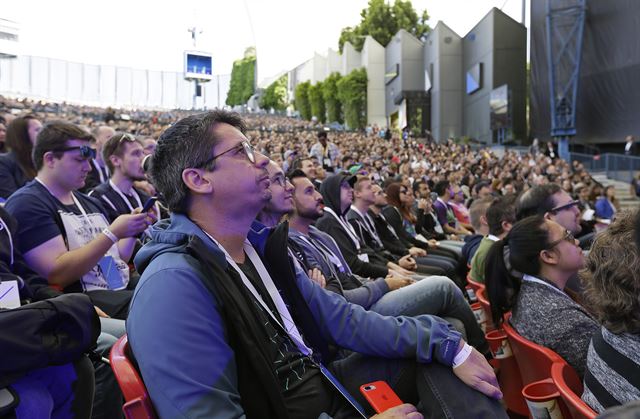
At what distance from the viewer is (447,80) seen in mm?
32906

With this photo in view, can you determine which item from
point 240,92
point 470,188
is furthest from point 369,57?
point 240,92

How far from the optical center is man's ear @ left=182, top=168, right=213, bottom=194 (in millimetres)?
1696

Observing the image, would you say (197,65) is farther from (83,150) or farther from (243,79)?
(83,150)

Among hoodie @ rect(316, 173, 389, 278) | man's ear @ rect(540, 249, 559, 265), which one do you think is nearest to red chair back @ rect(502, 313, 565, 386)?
man's ear @ rect(540, 249, 559, 265)

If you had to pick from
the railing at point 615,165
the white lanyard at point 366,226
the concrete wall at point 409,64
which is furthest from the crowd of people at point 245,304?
the concrete wall at point 409,64

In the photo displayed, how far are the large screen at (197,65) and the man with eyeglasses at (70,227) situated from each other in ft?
207

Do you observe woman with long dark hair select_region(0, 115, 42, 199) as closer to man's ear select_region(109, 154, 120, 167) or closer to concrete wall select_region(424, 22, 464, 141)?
man's ear select_region(109, 154, 120, 167)

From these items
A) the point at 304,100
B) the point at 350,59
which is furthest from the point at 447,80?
the point at 304,100

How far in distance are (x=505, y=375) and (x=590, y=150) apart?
23.8 m

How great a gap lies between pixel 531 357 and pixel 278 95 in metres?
66.7

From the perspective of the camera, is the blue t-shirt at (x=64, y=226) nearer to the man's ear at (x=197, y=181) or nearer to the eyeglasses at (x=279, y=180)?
the eyeglasses at (x=279, y=180)

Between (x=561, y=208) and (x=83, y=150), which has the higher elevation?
(x=83, y=150)

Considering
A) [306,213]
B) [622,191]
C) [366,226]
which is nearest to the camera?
[306,213]

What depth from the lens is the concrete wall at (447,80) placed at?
32625 millimetres
